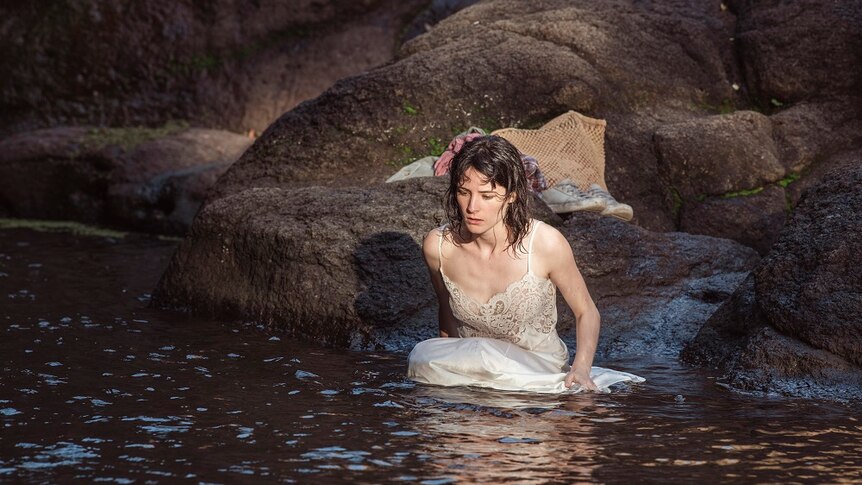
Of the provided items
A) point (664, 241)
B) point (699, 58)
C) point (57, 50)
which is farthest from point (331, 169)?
point (57, 50)

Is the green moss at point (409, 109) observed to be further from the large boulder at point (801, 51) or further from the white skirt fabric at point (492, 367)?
the white skirt fabric at point (492, 367)

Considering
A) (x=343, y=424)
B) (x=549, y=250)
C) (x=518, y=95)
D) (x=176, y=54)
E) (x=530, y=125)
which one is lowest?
(x=343, y=424)

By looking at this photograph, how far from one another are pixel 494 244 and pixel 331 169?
4.55 m

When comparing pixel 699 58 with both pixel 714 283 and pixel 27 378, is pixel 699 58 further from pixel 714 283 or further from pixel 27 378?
pixel 27 378

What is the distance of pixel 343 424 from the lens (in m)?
5.72

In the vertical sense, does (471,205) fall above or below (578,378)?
above

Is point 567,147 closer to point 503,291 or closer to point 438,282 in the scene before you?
point 438,282

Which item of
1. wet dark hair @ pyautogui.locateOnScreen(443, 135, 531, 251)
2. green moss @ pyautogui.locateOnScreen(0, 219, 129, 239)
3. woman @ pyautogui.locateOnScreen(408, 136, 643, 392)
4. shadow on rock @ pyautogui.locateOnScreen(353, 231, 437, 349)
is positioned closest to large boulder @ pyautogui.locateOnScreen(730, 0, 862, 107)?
shadow on rock @ pyautogui.locateOnScreen(353, 231, 437, 349)

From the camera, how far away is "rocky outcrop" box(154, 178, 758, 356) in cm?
810

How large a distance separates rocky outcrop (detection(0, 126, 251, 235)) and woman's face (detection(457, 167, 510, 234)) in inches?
372

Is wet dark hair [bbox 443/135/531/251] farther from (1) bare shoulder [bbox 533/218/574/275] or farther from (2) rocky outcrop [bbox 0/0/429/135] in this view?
(2) rocky outcrop [bbox 0/0/429/135]

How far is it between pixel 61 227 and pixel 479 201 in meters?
10.7

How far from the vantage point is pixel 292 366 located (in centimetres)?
725

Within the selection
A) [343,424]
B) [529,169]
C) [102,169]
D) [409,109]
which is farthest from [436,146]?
[102,169]
